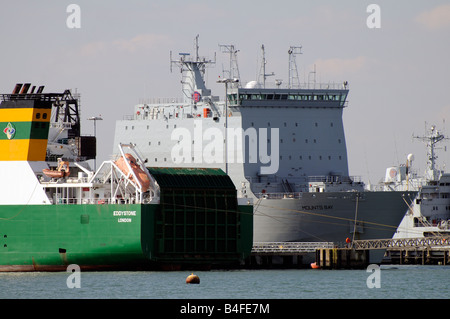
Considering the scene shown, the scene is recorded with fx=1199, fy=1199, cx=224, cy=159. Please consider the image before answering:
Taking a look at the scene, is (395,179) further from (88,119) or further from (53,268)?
(53,268)

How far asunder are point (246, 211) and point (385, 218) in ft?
33.3

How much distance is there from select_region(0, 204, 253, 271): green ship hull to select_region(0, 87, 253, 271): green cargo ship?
0.16 feet

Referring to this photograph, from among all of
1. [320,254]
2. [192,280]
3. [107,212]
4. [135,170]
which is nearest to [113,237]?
[107,212]

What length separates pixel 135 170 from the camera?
57562mm

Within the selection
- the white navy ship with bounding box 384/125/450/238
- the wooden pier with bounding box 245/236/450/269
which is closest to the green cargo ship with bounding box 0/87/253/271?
the wooden pier with bounding box 245/236/450/269

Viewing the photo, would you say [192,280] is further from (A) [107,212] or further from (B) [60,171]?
(B) [60,171]

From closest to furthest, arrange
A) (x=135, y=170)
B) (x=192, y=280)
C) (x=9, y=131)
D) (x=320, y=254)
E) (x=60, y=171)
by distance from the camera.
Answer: (x=192, y=280) < (x=135, y=170) < (x=60, y=171) < (x=9, y=131) < (x=320, y=254)

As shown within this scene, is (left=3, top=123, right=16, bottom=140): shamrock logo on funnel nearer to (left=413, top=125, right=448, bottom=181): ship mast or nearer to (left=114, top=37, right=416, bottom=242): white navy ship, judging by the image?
(left=114, top=37, right=416, bottom=242): white navy ship

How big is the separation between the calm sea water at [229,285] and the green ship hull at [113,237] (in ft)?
2.58

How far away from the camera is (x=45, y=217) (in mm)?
58250

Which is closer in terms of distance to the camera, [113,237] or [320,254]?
[113,237]

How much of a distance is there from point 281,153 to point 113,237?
1648cm
